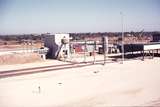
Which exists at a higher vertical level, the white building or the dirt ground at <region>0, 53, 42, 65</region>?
the white building

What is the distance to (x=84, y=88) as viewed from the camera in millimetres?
26578

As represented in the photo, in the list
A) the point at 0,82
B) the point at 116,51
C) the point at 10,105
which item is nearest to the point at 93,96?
the point at 10,105

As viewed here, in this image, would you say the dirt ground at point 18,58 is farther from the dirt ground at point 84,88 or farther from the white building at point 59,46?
the dirt ground at point 84,88

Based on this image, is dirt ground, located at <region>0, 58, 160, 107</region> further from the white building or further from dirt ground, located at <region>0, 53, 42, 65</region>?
the white building

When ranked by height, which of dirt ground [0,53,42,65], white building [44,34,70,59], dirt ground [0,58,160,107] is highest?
white building [44,34,70,59]

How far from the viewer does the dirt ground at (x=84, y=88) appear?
2159 cm

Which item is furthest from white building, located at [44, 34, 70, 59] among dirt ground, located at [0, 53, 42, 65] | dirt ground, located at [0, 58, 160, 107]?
dirt ground, located at [0, 58, 160, 107]

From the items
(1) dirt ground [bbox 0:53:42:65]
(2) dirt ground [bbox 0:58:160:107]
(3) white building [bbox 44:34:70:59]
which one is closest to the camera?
(2) dirt ground [bbox 0:58:160:107]

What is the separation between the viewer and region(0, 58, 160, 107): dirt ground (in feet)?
70.8

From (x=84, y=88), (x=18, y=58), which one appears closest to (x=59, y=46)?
(x=18, y=58)

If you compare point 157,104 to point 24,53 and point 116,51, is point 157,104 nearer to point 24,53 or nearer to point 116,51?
point 24,53

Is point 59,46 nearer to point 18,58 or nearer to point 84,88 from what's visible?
point 18,58

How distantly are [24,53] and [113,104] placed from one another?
110 feet

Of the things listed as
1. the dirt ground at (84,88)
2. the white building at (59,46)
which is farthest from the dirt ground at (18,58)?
the dirt ground at (84,88)
